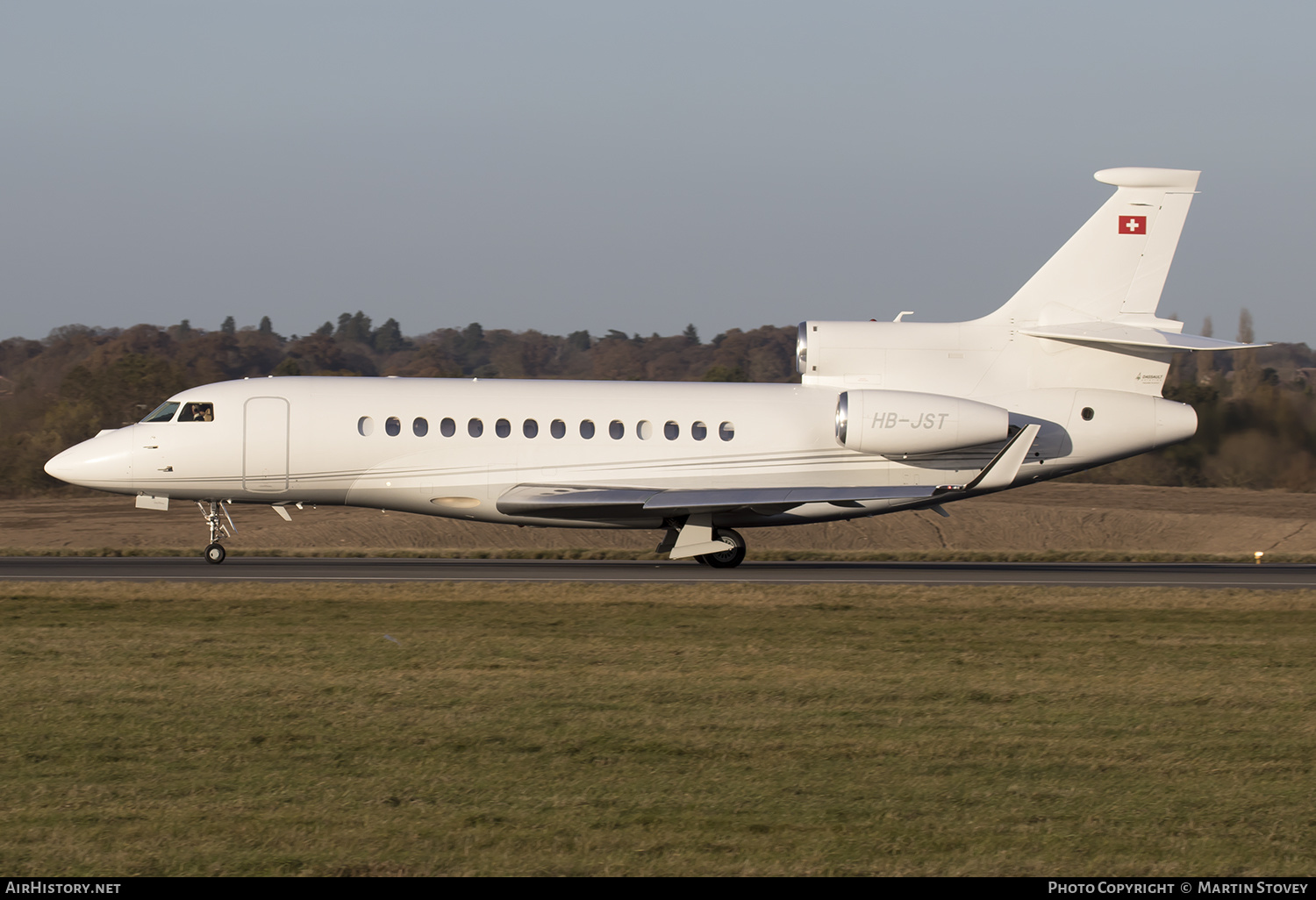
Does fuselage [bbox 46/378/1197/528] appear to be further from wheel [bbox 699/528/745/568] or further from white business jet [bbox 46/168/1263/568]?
wheel [bbox 699/528/745/568]

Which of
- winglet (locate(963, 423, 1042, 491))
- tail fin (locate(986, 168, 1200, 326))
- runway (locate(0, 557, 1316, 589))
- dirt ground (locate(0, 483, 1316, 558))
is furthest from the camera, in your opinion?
dirt ground (locate(0, 483, 1316, 558))

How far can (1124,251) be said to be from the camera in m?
24.1

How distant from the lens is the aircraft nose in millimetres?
22812

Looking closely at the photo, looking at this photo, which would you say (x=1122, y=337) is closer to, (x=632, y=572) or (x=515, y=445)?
(x=632, y=572)

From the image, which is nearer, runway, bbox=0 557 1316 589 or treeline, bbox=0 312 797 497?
runway, bbox=0 557 1316 589

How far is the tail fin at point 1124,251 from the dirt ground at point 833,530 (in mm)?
12543

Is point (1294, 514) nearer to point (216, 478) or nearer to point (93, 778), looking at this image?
point (216, 478)

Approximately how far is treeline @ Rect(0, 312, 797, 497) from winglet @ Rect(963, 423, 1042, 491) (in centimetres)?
2282

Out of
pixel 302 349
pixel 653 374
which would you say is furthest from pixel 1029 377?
pixel 302 349

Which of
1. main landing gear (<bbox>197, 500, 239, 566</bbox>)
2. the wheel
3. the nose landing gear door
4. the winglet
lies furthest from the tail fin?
main landing gear (<bbox>197, 500, 239, 566</bbox>)

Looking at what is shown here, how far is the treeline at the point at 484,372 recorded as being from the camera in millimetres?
40969

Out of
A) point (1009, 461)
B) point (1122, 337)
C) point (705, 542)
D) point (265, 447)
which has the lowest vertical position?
point (705, 542)

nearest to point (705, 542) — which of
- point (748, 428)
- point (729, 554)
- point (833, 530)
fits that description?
point (729, 554)

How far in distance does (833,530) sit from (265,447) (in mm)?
20372
